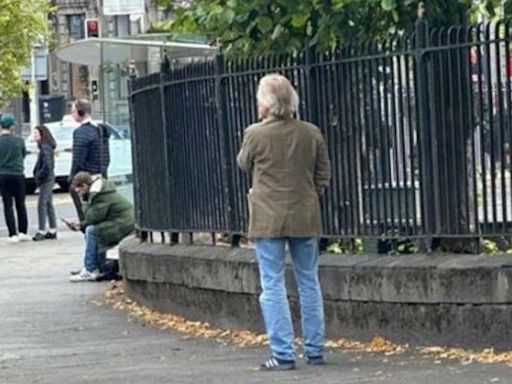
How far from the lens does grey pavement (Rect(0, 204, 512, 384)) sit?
9469mm

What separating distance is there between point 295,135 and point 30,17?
4595 centimetres

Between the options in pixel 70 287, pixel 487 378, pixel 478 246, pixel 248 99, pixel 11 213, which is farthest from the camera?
pixel 11 213

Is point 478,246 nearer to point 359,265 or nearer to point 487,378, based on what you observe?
point 359,265

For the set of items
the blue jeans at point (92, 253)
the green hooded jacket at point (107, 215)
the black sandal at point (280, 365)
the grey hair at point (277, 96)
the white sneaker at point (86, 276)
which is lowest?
the white sneaker at point (86, 276)

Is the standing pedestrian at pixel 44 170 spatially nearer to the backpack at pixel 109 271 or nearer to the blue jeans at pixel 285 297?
the backpack at pixel 109 271

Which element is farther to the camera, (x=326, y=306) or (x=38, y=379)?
(x=326, y=306)

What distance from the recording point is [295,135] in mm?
9797

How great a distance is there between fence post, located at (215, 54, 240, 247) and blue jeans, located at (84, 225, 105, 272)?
426 cm

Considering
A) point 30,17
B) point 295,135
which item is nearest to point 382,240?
point 295,135

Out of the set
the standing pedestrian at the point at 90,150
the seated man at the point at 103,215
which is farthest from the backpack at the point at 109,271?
the standing pedestrian at the point at 90,150

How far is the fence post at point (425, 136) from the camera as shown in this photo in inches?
420

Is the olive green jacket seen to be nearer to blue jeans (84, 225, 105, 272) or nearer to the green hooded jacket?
the green hooded jacket

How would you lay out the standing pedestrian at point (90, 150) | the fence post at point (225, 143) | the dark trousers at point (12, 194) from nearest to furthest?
the fence post at point (225, 143) → the standing pedestrian at point (90, 150) → the dark trousers at point (12, 194)

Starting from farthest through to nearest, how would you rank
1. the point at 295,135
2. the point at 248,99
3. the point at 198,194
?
the point at 198,194, the point at 248,99, the point at 295,135
